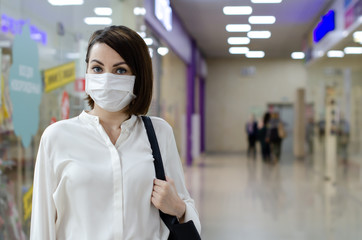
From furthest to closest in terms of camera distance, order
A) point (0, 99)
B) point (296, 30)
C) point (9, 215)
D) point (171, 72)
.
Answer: point (296, 30) < point (171, 72) < point (9, 215) < point (0, 99)

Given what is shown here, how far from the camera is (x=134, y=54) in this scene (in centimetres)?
136

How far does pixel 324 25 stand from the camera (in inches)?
465

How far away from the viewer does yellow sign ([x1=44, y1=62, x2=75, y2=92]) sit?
3937mm

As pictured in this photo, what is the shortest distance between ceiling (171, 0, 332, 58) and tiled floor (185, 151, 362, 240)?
4065 millimetres

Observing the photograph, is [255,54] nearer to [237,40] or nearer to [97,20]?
[237,40]

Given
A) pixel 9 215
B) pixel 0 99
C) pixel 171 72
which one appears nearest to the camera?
pixel 0 99

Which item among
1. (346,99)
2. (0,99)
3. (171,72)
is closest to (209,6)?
(171,72)

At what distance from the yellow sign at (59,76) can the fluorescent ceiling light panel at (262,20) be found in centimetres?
940

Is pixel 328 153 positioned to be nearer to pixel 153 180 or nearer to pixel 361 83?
pixel 361 83

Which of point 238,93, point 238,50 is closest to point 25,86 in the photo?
point 238,50

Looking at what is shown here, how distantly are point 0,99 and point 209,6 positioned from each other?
973 cm

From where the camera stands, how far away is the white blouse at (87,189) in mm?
1271

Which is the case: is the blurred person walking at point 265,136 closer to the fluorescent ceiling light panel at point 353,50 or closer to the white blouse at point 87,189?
the fluorescent ceiling light panel at point 353,50

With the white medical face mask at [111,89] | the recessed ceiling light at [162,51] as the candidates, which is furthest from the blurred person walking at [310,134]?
the white medical face mask at [111,89]
